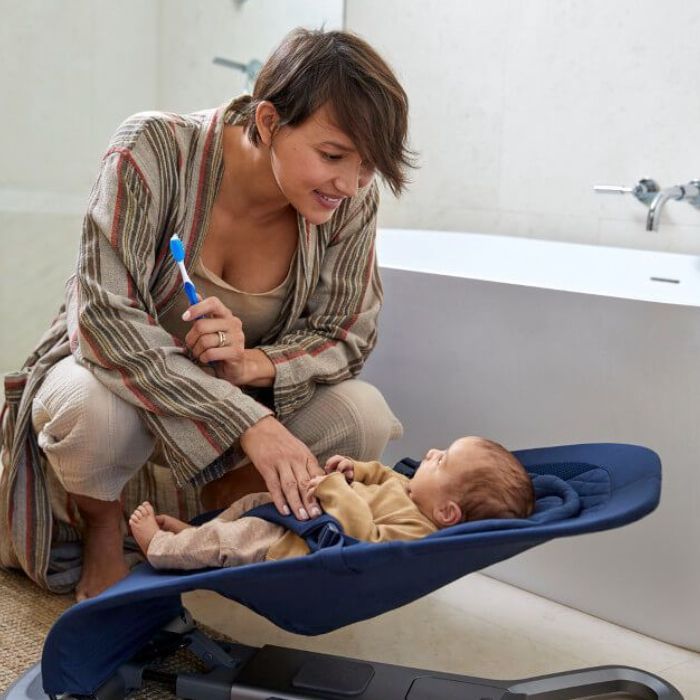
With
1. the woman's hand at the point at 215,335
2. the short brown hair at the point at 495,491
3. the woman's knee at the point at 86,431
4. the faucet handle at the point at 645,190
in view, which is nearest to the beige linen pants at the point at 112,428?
the woman's knee at the point at 86,431

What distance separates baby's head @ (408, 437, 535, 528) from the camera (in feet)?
4.39

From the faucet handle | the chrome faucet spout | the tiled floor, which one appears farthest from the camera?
the faucet handle

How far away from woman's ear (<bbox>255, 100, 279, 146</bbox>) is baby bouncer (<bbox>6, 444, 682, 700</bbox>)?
523 mm

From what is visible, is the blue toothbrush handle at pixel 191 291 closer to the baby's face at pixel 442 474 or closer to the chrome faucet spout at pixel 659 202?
the baby's face at pixel 442 474

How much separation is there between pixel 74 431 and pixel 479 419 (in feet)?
2.43

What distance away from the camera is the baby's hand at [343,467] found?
4.77 feet

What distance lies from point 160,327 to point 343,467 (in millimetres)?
354

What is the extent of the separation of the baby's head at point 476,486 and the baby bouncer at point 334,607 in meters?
0.04

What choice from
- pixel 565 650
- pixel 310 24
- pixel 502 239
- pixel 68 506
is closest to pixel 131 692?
pixel 68 506

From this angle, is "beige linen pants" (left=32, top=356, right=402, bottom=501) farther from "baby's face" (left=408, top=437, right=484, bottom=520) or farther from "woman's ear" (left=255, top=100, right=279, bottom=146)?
"woman's ear" (left=255, top=100, right=279, bottom=146)

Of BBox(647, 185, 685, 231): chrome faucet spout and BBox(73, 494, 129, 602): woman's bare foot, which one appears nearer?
BBox(73, 494, 129, 602): woman's bare foot

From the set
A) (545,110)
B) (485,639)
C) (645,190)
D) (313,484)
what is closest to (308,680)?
(313,484)

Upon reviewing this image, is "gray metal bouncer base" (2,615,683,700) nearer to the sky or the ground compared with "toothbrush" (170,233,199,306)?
nearer to the ground

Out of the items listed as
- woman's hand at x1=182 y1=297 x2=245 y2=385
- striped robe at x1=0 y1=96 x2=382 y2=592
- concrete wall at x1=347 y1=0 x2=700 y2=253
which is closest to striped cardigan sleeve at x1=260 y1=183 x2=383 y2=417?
striped robe at x1=0 y1=96 x2=382 y2=592
